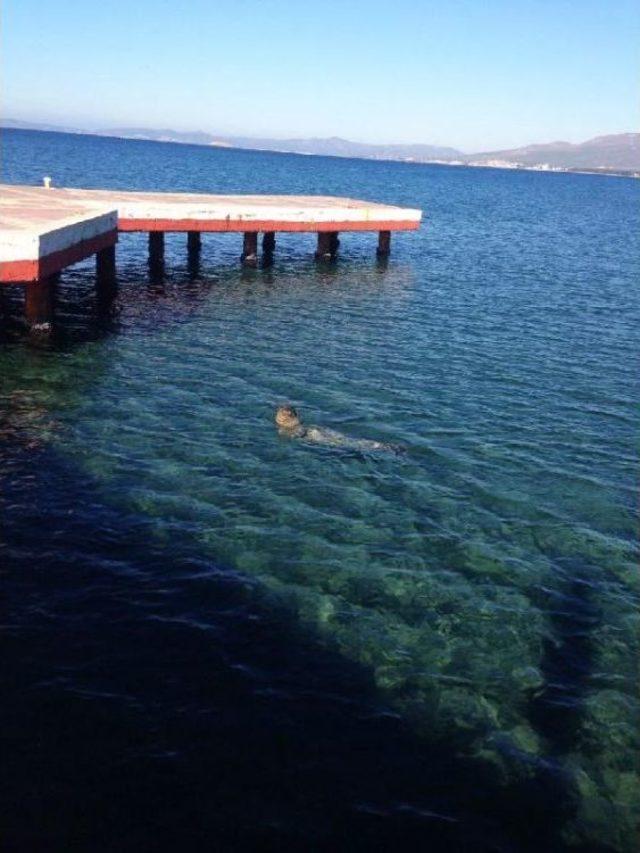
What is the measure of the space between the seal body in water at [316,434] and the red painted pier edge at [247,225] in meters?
16.8

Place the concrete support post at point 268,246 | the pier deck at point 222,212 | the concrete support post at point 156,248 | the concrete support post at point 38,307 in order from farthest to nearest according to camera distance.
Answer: the concrete support post at point 268,246 < the concrete support post at point 156,248 < the pier deck at point 222,212 < the concrete support post at point 38,307

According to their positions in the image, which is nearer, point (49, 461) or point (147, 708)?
point (147, 708)

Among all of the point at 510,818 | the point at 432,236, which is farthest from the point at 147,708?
the point at 432,236

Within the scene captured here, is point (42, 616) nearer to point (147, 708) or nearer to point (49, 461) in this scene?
point (147, 708)

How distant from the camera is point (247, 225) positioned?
3369 cm

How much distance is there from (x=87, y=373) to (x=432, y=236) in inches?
1645

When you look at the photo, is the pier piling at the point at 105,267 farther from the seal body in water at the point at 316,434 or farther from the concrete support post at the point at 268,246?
the seal body in water at the point at 316,434

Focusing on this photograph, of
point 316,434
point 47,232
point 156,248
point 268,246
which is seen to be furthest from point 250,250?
point 316,434

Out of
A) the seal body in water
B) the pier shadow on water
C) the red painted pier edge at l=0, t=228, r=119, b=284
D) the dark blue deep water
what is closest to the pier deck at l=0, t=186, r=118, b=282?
A: the red painted pier edge at l=0, t=228, r=119, b=284

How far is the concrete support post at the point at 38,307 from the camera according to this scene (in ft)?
74.1

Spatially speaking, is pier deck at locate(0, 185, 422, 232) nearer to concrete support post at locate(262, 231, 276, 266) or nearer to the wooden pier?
the wooden pier

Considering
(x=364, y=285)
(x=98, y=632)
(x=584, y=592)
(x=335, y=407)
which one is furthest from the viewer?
(x=364, y=285)

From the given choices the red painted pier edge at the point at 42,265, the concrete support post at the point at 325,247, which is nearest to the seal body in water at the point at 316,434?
the red painted pier edge at the point at 42,265

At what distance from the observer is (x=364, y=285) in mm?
34844
